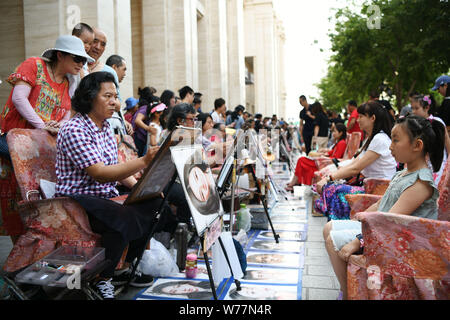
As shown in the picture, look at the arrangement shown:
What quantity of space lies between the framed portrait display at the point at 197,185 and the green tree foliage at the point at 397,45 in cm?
1281

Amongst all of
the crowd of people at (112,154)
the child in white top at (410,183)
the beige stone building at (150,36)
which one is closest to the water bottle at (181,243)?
the crowd of people at (112,154)

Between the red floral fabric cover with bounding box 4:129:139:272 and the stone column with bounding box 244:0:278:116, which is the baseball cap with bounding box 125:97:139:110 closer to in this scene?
the red floral fabric cover with bounding box 4:129:139:272

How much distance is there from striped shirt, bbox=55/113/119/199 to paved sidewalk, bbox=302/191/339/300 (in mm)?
2023

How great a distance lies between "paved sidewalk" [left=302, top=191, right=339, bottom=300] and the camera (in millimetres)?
3676

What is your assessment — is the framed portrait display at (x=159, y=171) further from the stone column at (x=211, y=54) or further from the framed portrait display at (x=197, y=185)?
the stone column at (x=211, y=54)

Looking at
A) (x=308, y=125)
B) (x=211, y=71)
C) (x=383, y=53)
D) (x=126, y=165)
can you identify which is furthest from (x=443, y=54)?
(x=126, y=165)

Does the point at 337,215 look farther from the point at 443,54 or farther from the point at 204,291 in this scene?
the point at 443,54

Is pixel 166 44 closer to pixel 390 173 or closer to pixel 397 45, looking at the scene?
pixel 390 173

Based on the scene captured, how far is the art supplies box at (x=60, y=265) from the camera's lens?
8.52 feet

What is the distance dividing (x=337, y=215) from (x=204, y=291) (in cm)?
182

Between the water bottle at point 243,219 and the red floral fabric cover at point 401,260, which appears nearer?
the red floral fabric cover at point 401,260

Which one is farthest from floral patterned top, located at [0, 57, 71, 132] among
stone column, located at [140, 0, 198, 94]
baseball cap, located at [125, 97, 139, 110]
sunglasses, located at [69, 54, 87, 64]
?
stone column, located at [140, 0, 198, 94]

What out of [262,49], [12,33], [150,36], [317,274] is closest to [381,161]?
[317,274]

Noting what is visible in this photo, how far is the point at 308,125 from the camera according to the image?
41.8ft
